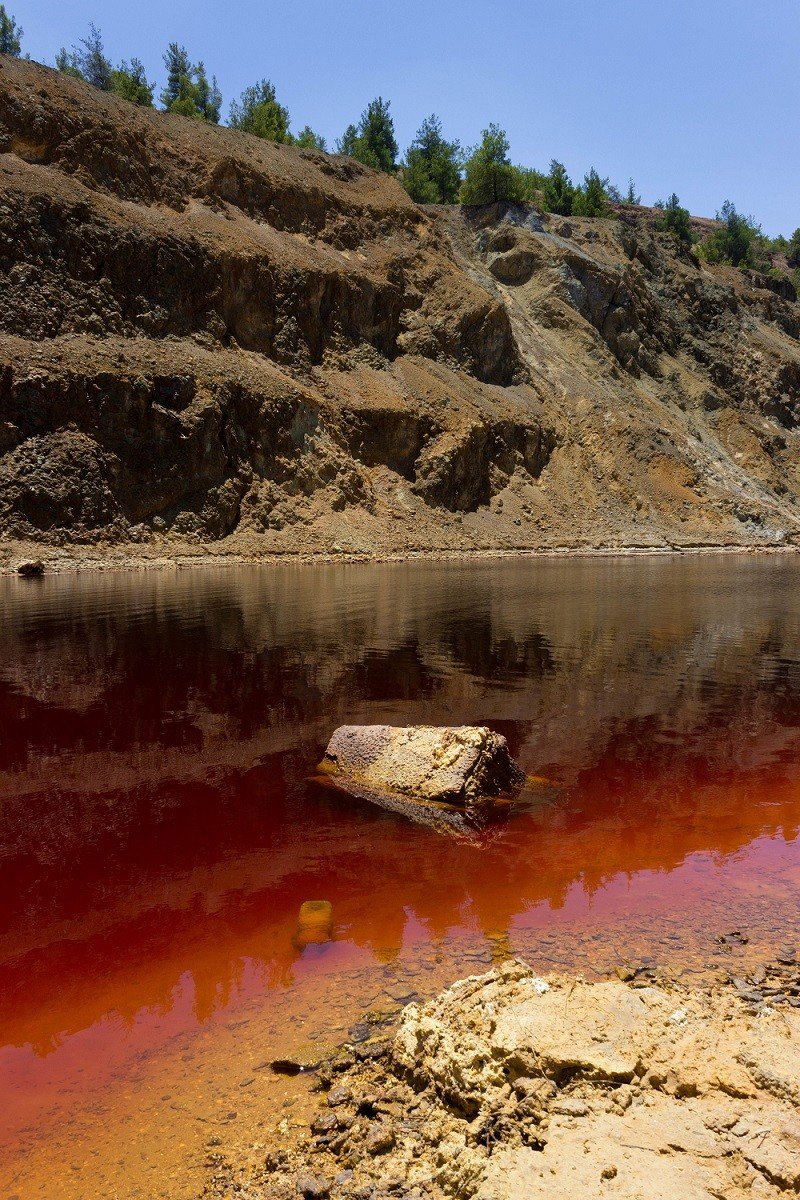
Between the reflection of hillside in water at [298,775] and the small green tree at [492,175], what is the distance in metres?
72.9

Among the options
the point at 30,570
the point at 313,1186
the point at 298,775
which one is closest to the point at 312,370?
the point at 30,570

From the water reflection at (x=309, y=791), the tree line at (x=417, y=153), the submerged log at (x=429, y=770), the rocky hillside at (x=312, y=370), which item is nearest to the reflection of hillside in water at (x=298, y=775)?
the water reflection at (x=309, y=791)

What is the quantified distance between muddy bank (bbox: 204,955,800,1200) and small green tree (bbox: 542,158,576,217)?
337 feet

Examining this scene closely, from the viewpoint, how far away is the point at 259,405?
5238 centimetres

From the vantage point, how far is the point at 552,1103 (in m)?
3.66

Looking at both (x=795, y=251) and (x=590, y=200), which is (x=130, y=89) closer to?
(x=590, y=200)

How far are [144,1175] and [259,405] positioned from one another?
51542 mm

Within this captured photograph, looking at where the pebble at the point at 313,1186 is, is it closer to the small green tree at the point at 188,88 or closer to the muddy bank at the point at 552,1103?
the muddy bank at the point at 552,1103

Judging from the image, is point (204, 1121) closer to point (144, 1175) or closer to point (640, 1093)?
point (144, 1175)

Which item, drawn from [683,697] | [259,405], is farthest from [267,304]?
[683,697]

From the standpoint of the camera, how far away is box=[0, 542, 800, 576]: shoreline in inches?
1662

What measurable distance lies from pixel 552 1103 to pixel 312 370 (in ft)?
193

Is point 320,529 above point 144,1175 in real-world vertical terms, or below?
above

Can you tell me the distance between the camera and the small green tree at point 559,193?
94750 millimetres
